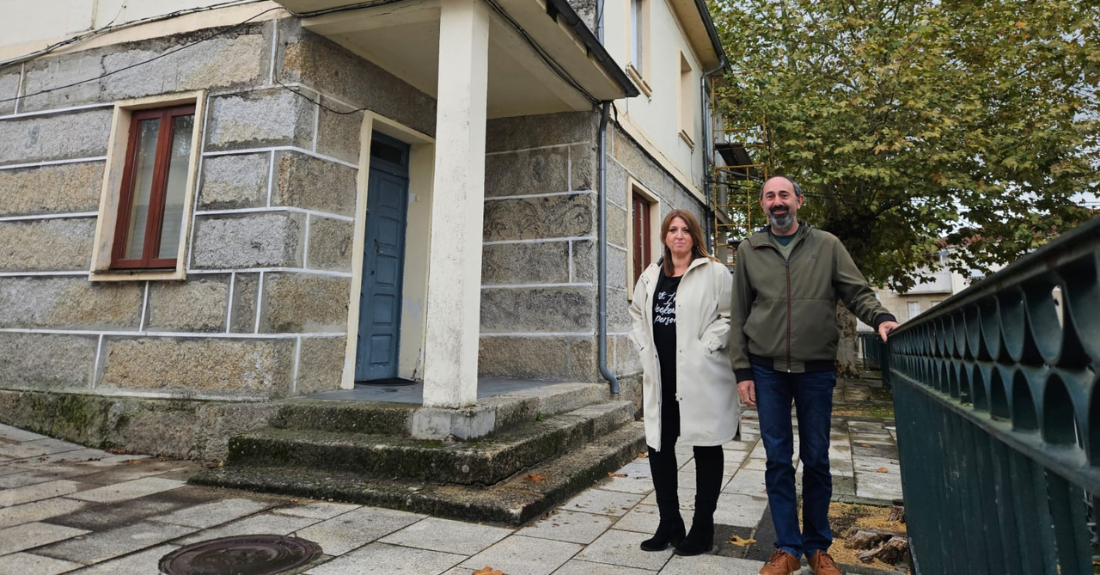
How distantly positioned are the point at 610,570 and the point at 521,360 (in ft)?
12.8

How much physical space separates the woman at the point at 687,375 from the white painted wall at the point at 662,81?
4585mm

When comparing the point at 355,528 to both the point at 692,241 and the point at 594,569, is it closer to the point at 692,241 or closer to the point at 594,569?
the point at 594,569

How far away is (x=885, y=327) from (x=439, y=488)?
101 inches

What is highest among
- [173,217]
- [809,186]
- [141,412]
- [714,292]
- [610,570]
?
[809,186]

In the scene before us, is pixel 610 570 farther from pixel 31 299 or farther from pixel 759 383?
pixel 31 299

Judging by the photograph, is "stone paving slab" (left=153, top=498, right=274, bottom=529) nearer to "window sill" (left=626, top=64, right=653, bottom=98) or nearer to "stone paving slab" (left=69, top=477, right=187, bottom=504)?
"stone paving slab" (left=69, top=477, right=187, bottom=504)

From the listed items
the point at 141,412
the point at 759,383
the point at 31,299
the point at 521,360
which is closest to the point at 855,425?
the point at 521,360

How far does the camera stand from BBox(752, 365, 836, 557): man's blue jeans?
9.01 ft

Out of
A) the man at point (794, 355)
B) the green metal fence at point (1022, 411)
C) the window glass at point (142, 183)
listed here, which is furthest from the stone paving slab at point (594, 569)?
the window glass at point (142, 183)

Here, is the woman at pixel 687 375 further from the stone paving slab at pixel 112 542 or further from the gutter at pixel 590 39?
the gutter at pixel 590 39

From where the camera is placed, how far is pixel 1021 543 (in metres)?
0.89

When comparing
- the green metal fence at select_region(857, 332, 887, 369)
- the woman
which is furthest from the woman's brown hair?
the green metal fence at select_region(857, 332, 887, 369)

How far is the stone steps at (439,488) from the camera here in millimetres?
3525

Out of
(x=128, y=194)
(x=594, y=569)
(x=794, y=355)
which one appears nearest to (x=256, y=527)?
(x=594, y=569)
